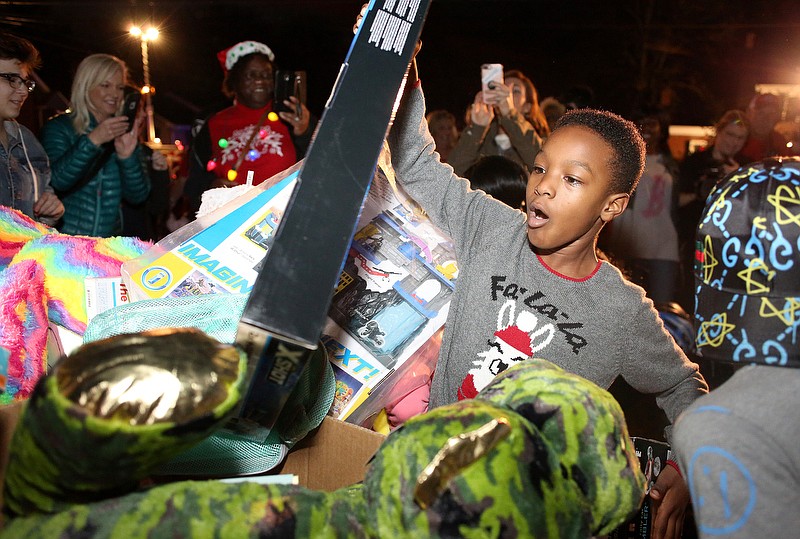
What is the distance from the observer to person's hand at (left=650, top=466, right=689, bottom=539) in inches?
47.7

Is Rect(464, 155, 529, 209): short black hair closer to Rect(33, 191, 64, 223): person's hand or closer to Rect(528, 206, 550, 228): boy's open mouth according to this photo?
Rect(528, 206, 550, 228): boy's open mouth

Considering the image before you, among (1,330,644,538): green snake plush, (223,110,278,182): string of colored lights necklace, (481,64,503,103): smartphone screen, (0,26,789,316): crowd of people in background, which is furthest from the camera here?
(481,64,503,103): smartphone screen

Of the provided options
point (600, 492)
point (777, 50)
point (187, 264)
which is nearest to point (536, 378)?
point (600, 492)

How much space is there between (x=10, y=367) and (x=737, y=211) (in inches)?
41.0

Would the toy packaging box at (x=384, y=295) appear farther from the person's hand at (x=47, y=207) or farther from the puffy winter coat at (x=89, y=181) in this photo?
the puffy winter coat at (x=89, y=181)

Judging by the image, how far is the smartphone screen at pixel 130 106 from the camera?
116 inches

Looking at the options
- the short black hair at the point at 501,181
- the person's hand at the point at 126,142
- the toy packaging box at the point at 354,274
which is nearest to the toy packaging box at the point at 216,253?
the toy packaging box at the point at 354,274

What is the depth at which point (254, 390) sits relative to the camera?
67cm

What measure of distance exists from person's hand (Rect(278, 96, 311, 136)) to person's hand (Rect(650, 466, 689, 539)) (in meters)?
2.43

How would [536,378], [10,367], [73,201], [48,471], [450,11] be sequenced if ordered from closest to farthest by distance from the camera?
[48,471]
[536,378]
[10,367]
[73,201]
[450,11]

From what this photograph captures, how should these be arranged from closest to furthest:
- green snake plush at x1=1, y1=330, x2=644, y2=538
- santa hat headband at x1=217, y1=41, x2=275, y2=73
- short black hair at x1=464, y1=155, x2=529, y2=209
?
green snake plush at x1=1, y1=330, x2=644, y2=538 < short black hair at x1=464, y1=155, x2=529, y2=209 < santa hat headband at x1=217, y1=41, x2=275, y2=73

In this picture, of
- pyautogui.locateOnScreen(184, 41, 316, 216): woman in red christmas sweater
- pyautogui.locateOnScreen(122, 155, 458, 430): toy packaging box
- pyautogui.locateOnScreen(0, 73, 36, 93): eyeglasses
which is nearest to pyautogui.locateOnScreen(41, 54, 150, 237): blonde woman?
pyautogui.locateOnScreen(184, 41, 316, 216): woman in red christmas sweater

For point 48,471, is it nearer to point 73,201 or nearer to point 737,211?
point 737,211

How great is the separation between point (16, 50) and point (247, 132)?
1016 mm
